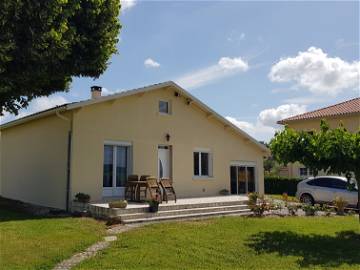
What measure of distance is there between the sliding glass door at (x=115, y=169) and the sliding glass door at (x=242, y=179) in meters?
6.90

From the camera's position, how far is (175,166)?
737 inches

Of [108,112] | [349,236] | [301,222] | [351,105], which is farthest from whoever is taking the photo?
[351,105]

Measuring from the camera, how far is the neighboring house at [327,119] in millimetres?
29641

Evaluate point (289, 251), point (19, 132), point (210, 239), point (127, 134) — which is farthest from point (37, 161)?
point (289, 251)

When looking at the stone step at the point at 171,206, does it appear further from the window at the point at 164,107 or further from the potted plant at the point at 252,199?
the window at the point at 164,107

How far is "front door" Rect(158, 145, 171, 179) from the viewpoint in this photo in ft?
60.0

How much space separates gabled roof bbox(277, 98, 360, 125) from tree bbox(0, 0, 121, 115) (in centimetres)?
2144

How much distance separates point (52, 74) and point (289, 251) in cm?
872

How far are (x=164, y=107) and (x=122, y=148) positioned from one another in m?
3.11

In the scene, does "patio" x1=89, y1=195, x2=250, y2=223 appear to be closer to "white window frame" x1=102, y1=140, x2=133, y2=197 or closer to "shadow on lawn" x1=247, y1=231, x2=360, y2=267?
"white window frame" x1=102, y1=140, x2=133, y2=197

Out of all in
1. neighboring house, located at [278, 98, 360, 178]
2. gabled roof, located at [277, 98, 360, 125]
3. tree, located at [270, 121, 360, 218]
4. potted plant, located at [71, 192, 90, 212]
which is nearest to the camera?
tree, located at [270, 121, 360, 218]

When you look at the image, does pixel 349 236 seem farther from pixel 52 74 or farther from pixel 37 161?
pixel 37 161

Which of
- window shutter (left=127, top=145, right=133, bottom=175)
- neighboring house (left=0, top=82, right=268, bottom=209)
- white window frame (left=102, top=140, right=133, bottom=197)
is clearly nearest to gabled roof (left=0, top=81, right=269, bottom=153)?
neighboring house (left=0, top=82, right=268, bottom=209)

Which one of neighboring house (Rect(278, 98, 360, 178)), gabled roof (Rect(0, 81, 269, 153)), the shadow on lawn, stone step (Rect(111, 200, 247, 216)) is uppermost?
neighboring house (Rect(278, 98, 360, 178))
